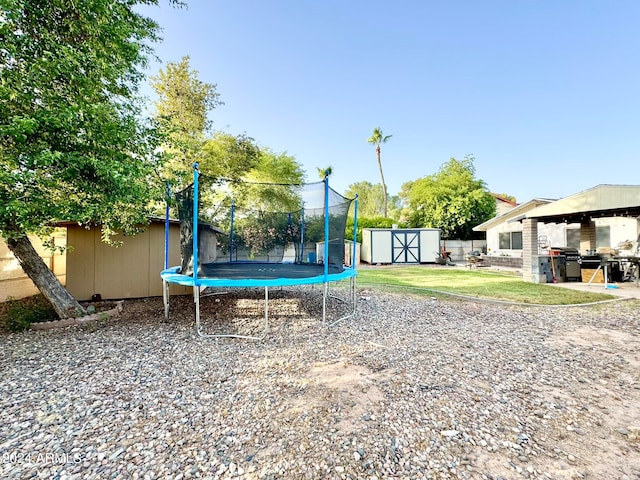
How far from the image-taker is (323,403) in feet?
5.91

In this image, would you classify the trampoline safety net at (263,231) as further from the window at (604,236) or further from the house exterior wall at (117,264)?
the window at (604,236)

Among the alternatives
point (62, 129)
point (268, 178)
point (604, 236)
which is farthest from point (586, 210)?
point (268, 178)

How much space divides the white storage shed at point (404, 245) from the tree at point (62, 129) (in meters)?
11.7

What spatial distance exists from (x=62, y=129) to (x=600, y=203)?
32.8ft

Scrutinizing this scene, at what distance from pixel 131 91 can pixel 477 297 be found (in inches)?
284

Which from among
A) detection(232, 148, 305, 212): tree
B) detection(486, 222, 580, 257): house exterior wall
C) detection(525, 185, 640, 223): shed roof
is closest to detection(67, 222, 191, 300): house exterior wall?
detection(232, 148, 305, 212): tree

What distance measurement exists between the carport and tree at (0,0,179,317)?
904 cm

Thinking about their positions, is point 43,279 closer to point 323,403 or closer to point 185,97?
point 323,403

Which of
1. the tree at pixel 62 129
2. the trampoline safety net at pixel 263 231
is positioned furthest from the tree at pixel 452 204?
the tree at pixel 62 129

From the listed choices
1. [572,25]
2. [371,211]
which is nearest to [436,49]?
[572,25]

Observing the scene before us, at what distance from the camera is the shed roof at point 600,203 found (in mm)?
6129

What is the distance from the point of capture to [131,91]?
15.0 feet

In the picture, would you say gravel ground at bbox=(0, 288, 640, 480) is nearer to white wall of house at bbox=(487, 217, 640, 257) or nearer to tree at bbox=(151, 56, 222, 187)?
white wall of house at bbox=(487, 217, 640, 257)

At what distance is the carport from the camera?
6.20 meters
